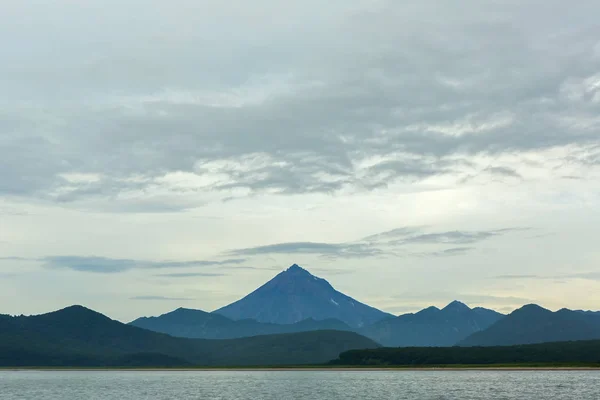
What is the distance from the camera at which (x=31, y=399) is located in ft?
612

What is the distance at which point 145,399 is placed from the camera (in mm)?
183125

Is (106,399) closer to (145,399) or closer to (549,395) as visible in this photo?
(145,399)

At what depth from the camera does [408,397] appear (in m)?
176

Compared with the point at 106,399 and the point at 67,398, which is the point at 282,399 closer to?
the point at 106,399

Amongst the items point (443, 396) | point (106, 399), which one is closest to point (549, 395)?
point (443, 396)

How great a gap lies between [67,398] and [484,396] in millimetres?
110906

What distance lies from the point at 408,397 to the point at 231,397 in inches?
1856

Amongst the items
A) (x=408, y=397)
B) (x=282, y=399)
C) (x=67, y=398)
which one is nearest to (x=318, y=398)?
(x=282, y=399)

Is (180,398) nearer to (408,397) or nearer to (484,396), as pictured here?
(408,397)

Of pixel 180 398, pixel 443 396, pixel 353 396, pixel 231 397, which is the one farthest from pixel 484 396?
pixel 180 398

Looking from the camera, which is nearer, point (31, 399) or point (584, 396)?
point (584, 396)

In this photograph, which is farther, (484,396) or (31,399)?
(31,399)

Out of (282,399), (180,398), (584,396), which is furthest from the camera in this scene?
(180,398)

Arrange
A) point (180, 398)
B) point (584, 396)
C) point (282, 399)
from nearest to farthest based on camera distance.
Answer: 1. point (584, 396)
2. point (282, 399)
3. point (180, 398)
